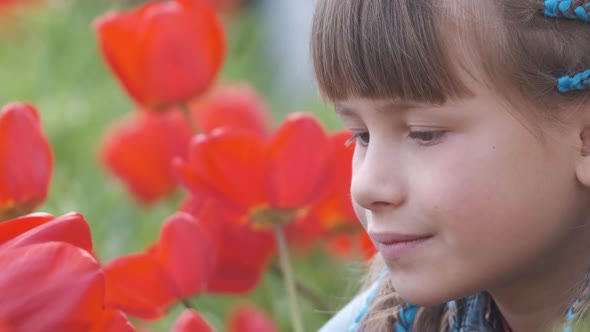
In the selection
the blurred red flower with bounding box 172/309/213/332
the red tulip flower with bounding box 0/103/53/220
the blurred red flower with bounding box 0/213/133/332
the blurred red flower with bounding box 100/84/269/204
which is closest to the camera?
the blurred red flower with bounding box 0/213/133/332

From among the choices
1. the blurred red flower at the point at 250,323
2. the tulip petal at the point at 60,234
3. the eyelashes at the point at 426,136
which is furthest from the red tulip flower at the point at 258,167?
the tulip petal at the point at 60,234

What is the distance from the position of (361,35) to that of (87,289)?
37cm

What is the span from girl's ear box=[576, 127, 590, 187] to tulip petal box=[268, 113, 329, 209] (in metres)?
0.28

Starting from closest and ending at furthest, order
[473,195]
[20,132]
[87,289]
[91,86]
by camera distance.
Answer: [87,289], [473,195], [20,132], [91,86]

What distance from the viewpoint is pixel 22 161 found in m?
1.05

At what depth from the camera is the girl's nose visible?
0.95m

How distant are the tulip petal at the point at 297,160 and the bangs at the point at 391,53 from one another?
0.36 feet

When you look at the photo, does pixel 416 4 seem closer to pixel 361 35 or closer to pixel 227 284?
pixel 361 35

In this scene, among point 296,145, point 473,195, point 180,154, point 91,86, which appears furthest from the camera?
point 91,86

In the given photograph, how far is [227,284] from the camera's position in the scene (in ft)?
4.02

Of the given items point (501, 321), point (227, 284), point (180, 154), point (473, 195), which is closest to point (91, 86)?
point (180, 154)

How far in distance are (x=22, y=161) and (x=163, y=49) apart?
41cm

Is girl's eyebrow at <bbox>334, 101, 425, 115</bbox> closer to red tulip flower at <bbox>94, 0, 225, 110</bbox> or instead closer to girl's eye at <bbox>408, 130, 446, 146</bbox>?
girl's eye at <bbox>408, 130, 446, 146</bbox>

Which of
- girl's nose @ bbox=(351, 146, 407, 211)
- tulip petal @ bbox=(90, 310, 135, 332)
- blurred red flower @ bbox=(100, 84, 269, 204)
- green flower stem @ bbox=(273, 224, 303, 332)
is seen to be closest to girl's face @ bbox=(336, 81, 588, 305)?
girl's nose @ bbox=(351, 146, 407, 211)
